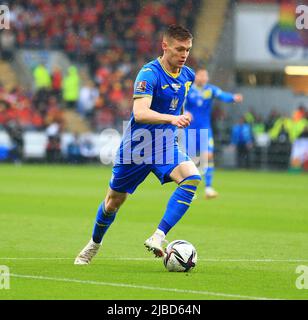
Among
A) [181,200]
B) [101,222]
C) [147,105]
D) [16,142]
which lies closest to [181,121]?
[147,105]

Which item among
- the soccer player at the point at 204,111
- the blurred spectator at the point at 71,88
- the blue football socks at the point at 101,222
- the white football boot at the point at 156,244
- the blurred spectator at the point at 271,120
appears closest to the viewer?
the white football boot at the point at 156,244

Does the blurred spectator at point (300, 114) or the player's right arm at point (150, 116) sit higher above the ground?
the player's right arm at point (150, 116)

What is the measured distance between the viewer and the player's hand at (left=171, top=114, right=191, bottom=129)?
8.98 m

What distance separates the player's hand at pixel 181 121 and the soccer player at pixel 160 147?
324 mm

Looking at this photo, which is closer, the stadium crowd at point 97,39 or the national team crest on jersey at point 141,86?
the national team crest on jersey at point 141,86

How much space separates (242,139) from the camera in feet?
104

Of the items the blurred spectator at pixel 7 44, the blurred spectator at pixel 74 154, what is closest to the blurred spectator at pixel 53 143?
the blurred spectator at pixel 74 154

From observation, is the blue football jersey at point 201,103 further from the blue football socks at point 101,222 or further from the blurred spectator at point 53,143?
the blurred spectator at point 53,143

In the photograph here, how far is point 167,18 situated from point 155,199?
20.0m

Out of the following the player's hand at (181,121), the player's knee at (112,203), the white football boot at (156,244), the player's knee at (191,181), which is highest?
the player's hand at (181,121)

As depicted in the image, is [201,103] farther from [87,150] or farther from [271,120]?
[87,150]

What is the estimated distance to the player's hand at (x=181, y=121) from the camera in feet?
29.5

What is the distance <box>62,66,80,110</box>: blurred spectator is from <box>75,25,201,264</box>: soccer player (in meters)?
24.9

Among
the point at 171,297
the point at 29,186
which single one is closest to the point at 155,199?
the point at 29,186
